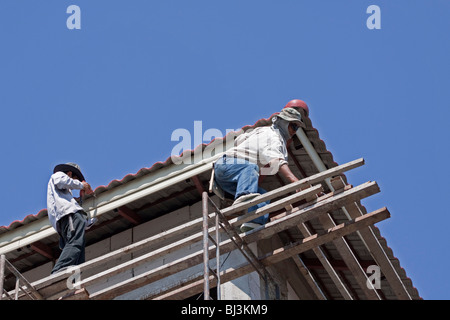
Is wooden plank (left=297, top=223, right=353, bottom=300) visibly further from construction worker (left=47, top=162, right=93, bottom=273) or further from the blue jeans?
construction worker (left=47, top=162, right=93, bottom=273)

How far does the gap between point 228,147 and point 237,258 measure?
55.8 inches

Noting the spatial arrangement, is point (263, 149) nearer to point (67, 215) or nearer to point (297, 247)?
point (297, 247)

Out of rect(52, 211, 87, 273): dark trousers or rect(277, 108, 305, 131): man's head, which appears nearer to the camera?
rect(52, 211, 87, 273): dark trousers

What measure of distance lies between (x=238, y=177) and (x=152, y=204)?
65.8 inches

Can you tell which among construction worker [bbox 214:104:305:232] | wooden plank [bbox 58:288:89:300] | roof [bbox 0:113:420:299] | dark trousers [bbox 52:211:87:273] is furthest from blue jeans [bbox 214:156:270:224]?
wooden plank [bbox 58:288:89:300]

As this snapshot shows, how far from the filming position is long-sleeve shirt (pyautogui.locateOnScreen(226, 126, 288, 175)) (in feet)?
39.4

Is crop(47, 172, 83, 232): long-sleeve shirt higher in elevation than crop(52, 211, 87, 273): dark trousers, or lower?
higher

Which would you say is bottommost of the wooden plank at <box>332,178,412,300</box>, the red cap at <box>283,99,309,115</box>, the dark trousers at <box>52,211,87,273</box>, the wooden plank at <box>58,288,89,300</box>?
the wooden plank at <box>58,288,89,300</box>

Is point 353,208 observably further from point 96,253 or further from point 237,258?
point 96,253

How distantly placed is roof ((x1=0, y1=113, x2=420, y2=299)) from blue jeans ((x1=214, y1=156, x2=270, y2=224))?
0.37 meters

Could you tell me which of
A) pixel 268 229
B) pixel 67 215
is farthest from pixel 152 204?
pixel 268 229

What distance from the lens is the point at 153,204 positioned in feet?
43.1

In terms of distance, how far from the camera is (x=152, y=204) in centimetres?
1315

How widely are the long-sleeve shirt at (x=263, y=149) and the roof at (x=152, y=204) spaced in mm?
286
